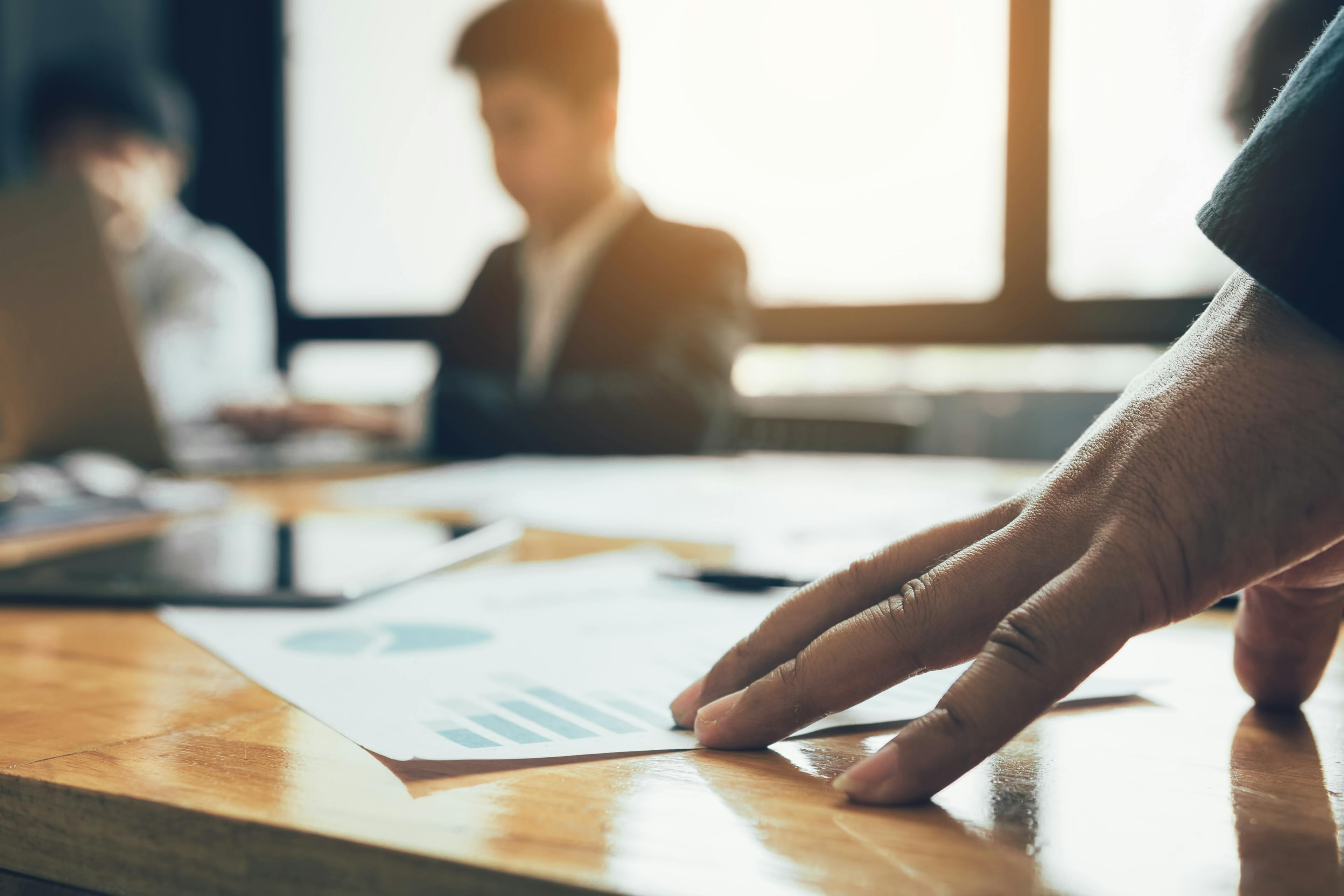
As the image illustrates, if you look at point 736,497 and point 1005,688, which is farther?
point 736,497

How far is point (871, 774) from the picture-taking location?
24 centimetres

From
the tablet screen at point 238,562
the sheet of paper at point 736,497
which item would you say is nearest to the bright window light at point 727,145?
the sheet of paper at point 736,497

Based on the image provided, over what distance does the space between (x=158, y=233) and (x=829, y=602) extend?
2.52m

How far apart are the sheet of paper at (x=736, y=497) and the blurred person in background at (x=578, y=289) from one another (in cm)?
23

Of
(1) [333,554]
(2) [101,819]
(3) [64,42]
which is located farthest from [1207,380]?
(3) [64,42]

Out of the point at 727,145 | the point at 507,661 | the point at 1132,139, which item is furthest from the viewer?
the point at 727,145

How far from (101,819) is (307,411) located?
4.24ft

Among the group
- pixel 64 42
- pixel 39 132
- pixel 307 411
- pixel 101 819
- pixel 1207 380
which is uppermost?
pixel 64 42

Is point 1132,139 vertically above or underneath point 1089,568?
above

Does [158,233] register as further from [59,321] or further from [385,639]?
[385,639]

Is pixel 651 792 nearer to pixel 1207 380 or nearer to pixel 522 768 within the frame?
pixel 522 768

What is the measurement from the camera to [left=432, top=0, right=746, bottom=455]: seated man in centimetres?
158

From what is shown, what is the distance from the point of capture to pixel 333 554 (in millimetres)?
598

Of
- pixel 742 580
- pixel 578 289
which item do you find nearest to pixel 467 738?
pixel 742 580
